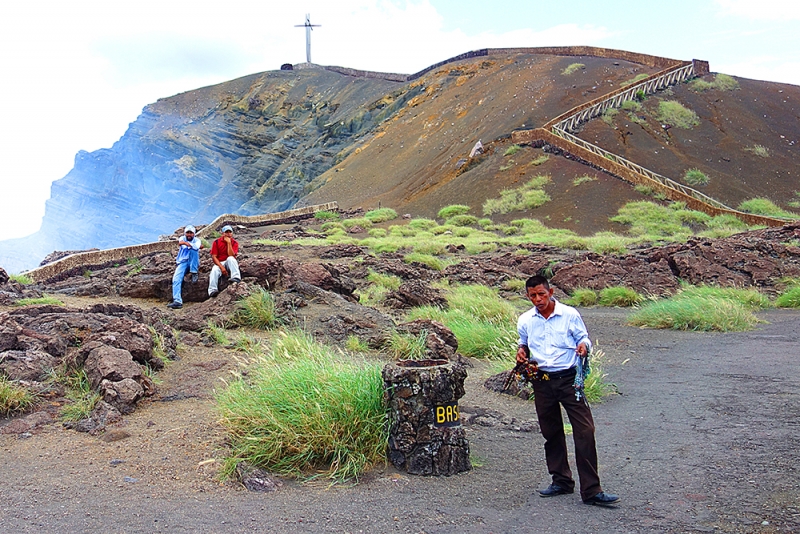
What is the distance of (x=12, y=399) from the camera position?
600cm

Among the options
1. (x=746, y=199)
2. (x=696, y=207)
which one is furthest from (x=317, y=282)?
(x=746, y=199)

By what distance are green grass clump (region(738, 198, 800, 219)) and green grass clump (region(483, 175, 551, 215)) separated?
7.96 meters

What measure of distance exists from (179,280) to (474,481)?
767cm

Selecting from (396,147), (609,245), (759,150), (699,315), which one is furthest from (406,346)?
(396,147)

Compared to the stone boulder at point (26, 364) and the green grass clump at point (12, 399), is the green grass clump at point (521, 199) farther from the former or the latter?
the green grass clump at point (12, 399)

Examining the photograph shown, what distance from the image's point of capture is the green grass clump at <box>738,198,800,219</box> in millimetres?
29297

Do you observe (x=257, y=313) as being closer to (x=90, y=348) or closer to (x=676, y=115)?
(x=90, y=348)

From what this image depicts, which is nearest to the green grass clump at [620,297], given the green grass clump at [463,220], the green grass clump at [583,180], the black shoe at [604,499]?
the black shoe at [604,499]

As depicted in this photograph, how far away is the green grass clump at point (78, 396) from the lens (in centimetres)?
600

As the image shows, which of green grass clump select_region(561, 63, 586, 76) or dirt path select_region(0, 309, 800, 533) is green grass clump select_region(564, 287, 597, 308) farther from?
green grass clump select_region(561, 63, 586, 76)

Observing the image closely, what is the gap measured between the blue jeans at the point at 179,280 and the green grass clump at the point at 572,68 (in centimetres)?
3824

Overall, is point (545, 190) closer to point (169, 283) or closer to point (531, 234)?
point (531, 234)

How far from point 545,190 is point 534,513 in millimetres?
28298

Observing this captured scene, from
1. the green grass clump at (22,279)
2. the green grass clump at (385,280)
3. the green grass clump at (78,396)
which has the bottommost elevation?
the green grass clump at (78,396)
